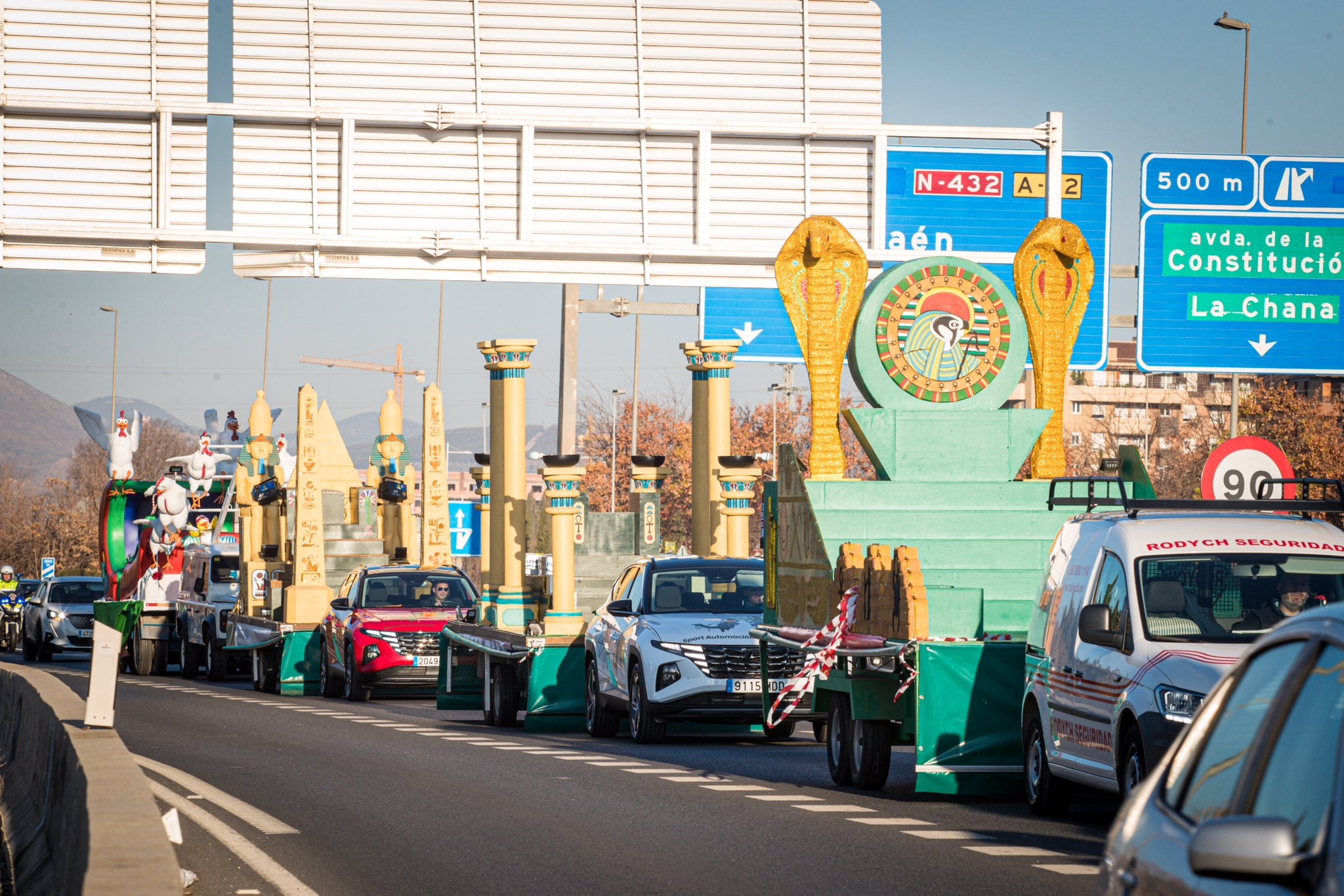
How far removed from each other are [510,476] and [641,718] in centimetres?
1007

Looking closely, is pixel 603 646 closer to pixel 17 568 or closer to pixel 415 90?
pixel 415 90

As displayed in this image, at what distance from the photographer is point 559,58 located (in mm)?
22125

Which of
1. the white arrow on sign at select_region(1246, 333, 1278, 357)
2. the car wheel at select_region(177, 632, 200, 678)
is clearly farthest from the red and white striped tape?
the car wheel at select_region(177, 632, 200, 678)

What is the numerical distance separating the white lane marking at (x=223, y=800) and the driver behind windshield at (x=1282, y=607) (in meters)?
5.48

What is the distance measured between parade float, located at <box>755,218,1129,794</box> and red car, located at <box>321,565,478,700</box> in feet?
33.6

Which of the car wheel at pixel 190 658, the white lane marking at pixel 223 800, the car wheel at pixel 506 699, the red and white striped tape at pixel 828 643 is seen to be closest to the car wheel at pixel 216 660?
the car wheel at pixel 190 658

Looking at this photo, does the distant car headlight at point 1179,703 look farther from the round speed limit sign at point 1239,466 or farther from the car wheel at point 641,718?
the car wheel at point 641,718

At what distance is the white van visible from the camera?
33.5ft

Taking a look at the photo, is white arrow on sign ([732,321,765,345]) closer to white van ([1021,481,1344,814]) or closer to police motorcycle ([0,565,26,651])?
white van ([1021,481,1344,814])

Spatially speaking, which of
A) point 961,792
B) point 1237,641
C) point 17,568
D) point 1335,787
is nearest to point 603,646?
point 961,792

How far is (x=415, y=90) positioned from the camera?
2184 cm

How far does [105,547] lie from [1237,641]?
36.6m

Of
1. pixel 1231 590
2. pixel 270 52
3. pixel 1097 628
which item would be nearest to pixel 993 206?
pixel 270 52

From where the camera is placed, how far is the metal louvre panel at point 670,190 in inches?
869
